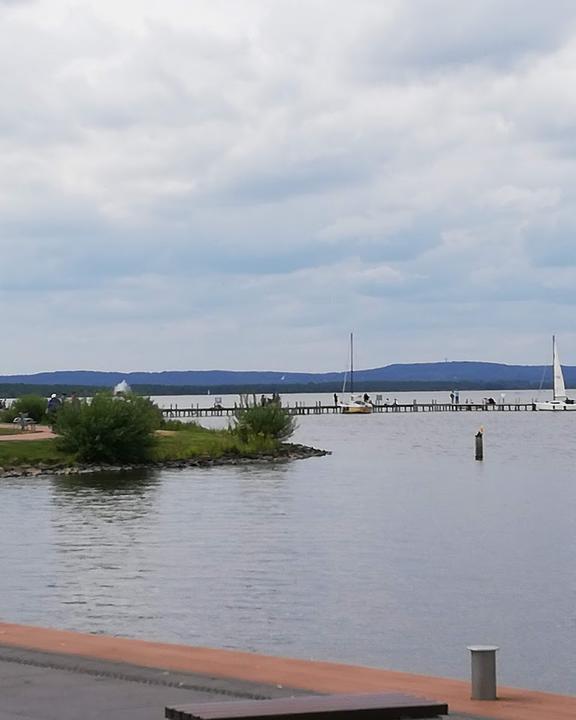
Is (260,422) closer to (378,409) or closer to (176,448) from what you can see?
(176,448)

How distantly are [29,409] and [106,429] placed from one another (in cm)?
1894

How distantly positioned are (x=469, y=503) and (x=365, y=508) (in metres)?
A: 4.36

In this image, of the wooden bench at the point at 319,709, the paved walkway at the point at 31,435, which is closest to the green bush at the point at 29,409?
the paved walkway at the point at 31,435

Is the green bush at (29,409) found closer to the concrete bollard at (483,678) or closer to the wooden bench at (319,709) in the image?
the concrete bollard at (483,678)

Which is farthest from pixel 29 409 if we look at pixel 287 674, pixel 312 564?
pixel 287 674

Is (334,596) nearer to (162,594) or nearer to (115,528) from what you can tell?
(162,594)

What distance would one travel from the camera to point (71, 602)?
904 inches

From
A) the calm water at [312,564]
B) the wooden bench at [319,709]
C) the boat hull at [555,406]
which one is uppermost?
the boat hull at [555,406]

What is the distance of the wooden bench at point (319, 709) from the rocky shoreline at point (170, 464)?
4389 cm

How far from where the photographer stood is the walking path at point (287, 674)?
436 inches

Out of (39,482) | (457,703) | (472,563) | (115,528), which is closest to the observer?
(457,703)

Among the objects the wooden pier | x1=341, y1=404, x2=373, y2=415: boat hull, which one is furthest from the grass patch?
x1=341, y1=404, x2=373, y2=415: boat hull

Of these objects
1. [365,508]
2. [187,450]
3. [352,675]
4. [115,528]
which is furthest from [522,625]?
[187,450]

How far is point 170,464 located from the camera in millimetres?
59688
